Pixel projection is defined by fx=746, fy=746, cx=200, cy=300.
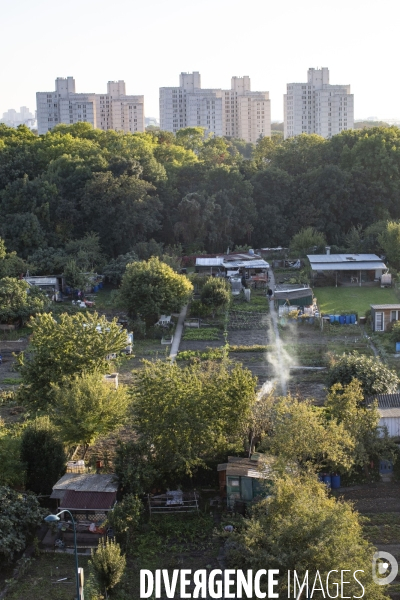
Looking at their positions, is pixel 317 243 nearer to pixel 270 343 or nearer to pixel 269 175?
pixel 269 175

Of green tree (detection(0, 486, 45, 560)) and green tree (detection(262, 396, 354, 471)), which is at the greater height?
green tree (detection(262, 396, 354, 471))

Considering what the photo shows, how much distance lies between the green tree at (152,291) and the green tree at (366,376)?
10368 millimetres

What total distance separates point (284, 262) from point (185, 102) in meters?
71.8

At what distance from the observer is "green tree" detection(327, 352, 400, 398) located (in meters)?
19.1

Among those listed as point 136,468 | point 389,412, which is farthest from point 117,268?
point 136,468

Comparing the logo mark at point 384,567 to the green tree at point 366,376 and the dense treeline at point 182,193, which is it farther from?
the dense treeline at point 182,193

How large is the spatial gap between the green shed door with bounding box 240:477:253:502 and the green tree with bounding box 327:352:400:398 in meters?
5.22

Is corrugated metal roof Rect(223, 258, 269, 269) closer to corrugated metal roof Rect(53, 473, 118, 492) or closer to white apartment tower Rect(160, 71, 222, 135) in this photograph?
corrugated metal roof Rect(53, 473, 118, 492)

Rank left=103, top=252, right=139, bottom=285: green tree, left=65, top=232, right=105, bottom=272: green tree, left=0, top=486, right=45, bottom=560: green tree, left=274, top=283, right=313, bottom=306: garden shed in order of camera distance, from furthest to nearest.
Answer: left=65, top=232, right=105, bottom=272: green tree < left=103, top=252, right=139, bottom=285: green tree < left=274, top=283, right=313, bottom=306: garden shed < left=0, top=486, right=45, bottom=560: green tree

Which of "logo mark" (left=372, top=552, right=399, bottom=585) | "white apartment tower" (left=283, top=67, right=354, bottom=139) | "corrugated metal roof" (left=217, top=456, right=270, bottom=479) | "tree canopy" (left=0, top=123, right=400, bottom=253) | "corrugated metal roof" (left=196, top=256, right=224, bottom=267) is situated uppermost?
"white apartment tower" (left=283, top=67, right=354, bottom=139)

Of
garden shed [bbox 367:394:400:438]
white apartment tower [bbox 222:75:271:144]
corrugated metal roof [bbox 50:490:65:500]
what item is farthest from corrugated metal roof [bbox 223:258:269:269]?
white apartment tower [bbox 222:75:271:144]

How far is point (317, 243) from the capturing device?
40.5 metres

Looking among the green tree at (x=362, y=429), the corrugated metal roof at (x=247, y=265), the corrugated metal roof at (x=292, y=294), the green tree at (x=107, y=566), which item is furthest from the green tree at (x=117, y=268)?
the green tree at (x=107, y=566)

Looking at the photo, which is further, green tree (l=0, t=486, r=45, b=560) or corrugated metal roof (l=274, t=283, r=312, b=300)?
corrugated metal roof (l=274, t=283, r=312, b=300)
